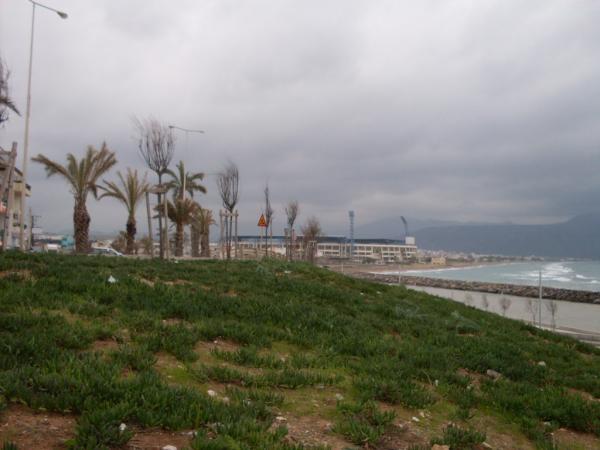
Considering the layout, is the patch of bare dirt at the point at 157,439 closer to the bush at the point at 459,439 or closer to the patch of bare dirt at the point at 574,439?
the bush at the point at 459,439

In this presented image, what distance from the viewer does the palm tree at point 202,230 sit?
123ft

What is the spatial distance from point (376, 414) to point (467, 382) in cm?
203

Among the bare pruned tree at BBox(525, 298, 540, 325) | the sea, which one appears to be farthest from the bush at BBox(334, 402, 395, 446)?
the sea

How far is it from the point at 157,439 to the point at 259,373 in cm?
179

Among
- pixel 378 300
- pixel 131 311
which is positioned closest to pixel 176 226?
pixel 378 300

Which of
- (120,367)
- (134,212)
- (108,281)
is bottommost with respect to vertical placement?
(120,367)

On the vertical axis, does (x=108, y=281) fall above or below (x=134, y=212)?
below

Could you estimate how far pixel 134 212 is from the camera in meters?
29.2

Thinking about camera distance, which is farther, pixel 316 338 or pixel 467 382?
pixel 316 338

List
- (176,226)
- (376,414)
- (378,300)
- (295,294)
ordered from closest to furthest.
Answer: (376,414) → (295,294) → (378,300) → (176,226)

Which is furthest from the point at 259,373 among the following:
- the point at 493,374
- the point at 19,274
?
the point at 19,274

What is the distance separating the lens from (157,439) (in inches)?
129

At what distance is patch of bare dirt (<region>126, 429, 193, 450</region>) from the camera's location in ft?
10.3

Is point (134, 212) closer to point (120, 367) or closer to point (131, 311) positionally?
point (131, 311)
